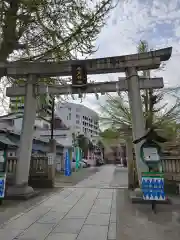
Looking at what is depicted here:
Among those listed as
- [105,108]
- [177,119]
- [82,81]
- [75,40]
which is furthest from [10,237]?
[105,108]

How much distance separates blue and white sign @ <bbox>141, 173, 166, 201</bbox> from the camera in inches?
225

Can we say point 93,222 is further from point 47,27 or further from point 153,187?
point 47,27

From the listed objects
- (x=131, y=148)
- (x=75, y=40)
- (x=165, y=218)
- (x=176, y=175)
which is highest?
(x=75, y=40)

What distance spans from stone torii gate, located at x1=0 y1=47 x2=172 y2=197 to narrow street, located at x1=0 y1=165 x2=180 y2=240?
1685mm

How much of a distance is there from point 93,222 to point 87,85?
4.84 meters

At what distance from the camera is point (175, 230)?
13.7 feet

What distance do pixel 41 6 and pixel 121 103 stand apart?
1079 cm

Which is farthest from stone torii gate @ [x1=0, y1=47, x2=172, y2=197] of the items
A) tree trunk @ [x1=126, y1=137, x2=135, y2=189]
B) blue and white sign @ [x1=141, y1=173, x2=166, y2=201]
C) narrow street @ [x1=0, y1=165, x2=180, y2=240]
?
tree trunk @ [x1=126, y1=137, x2=135, y2=189]

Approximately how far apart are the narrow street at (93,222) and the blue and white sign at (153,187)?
1.22 feet

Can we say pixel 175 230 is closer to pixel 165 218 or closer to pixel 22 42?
pixel 165 218

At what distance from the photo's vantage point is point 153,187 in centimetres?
579

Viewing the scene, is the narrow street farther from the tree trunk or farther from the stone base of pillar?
the tree trunk

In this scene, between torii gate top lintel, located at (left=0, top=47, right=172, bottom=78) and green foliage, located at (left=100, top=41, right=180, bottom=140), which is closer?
torii gate top lintel, located at (left=0, top=47, right=172, bottom=78)

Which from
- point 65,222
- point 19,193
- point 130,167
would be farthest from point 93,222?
point 130,167
